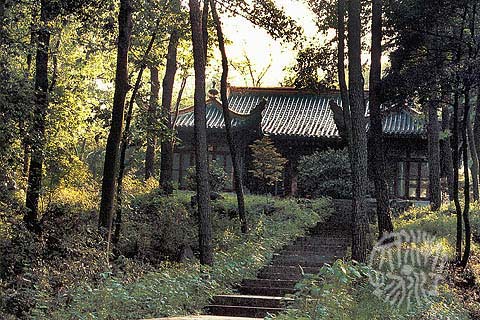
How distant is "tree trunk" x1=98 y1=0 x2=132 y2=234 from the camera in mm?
14367

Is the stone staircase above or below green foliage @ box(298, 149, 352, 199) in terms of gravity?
below

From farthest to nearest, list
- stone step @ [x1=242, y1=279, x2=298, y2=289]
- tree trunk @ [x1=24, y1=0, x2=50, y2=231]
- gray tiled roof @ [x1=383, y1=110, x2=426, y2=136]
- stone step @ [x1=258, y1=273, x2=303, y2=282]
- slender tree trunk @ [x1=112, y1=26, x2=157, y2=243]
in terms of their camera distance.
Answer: gray tiled roof @ [x1=383, y1=110, x2=426, y2=136] < slender tree trunk @ [x1=112, y1=26, x2=157, y2=243] < stone step @ [x1=258, y1=273, x2=303, y2=282] < tree trunk @ [x1=24, y1=0, x2=50, y2=231] < stone step @ [x1=242, y1=279, x2=298, y2=289]

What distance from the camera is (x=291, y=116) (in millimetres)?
35125

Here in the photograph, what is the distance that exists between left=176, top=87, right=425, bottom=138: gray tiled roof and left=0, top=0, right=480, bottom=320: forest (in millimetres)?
5354

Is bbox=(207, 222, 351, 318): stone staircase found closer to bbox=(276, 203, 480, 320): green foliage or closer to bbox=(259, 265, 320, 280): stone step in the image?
bbox=(259, 265, 320, 280): stone step

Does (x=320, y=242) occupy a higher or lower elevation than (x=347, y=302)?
higher

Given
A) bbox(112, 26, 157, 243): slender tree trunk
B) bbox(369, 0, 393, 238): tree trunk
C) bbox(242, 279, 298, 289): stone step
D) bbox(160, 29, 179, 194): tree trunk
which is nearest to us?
bbox(242, 279, 298, 289): stone step

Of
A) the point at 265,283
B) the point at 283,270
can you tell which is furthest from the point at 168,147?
the point at 265,283

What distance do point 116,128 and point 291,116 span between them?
69.8 ft

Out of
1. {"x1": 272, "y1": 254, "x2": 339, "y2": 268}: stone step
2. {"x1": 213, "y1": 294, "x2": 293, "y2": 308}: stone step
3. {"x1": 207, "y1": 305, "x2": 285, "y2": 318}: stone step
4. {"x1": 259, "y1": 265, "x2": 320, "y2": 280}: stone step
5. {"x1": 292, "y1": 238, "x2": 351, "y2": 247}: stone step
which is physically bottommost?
{"x1": 207, "y1": 305, "x2": 285, "y2": 318}: stone step

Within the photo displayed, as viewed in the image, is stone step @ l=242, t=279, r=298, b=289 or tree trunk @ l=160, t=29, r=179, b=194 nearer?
stone step @ l=242, t=279, r=298, b=289

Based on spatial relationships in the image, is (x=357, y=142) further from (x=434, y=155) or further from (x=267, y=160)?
(x=267, y=160)

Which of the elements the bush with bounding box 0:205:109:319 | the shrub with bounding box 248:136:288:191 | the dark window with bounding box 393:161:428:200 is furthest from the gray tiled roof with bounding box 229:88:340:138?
the bush with bounding box 0:205:109:319

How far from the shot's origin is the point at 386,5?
60.4 feet
